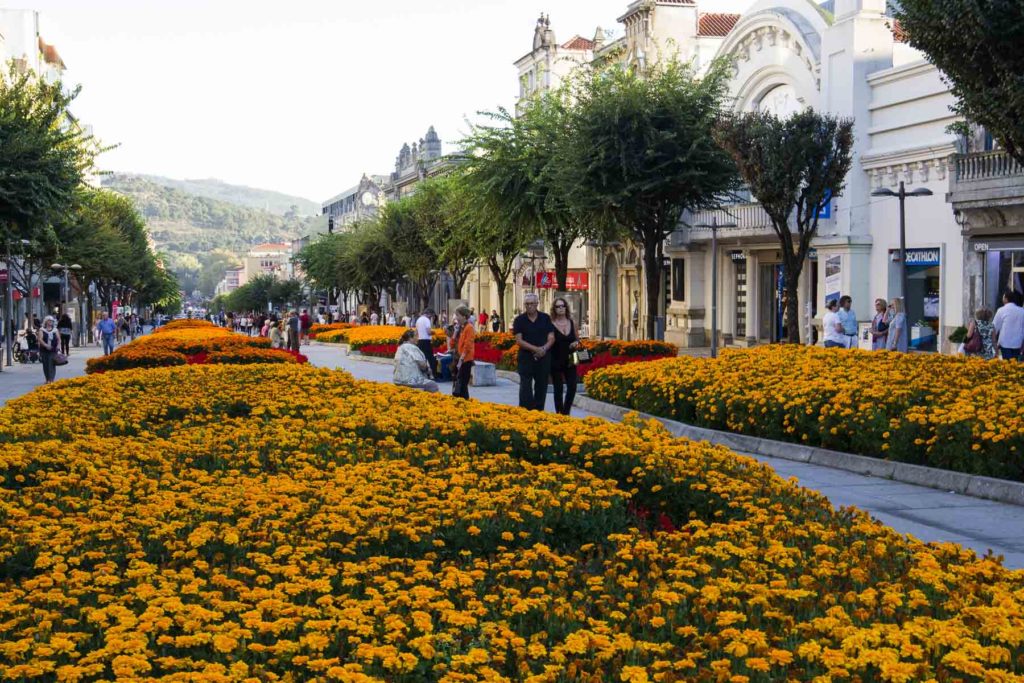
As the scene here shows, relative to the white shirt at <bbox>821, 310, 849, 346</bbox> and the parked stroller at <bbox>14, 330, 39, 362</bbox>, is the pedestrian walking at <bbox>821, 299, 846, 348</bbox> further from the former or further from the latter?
the parked stroller at <bbox>14, 330, 39, 362</bbox>

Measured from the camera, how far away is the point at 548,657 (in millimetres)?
5074

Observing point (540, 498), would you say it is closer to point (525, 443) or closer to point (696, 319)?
point (525, 443)

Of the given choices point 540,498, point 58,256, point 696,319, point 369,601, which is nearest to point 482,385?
point 540,498

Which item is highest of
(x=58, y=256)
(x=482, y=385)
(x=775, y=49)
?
(x=775, y=49)

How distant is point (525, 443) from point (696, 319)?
42.9m

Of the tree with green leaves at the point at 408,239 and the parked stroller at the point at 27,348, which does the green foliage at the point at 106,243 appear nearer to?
the parked stroller at the point at 27,348

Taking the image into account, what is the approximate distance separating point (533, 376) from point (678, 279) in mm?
37921

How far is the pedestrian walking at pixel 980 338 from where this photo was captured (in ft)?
79.3

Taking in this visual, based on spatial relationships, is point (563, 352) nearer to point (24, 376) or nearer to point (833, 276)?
point (24, 376)

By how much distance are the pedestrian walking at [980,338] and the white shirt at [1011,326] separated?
176cm

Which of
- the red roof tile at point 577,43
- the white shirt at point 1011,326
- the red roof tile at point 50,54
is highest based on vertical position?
the red roof tile at point 50,54

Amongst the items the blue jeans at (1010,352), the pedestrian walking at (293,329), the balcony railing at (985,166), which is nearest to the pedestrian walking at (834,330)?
the blue jeans at (1010,352)

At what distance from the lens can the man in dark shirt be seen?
53.8 feet

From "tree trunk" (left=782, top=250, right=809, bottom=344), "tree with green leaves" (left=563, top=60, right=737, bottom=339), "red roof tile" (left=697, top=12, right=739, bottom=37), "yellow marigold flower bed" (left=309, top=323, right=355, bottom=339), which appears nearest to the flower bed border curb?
"tree trunk" (left=782, top=250, right=809, bottom=344)
